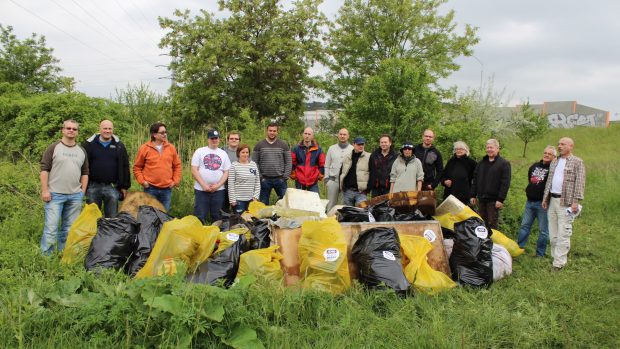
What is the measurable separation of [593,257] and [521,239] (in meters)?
0.90

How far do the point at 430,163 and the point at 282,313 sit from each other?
3830 mm

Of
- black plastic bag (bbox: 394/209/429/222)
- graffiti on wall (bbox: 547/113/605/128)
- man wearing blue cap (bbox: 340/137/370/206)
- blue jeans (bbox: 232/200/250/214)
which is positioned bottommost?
blue jeans (bbox: 232/200/250/214)

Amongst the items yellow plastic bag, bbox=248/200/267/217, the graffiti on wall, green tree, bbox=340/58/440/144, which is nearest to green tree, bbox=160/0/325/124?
green tree, bbox=340/58/440/144

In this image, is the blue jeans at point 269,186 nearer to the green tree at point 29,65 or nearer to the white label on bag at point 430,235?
the white label on bag at point 430,235

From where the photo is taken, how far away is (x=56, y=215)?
471 centimetres

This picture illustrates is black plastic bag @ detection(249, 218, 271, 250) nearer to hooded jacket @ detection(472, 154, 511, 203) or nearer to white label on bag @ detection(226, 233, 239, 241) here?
white label on bag @ detection(226, 233, 239, 241)

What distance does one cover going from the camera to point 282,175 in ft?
20.7

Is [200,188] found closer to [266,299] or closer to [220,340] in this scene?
[266,299]

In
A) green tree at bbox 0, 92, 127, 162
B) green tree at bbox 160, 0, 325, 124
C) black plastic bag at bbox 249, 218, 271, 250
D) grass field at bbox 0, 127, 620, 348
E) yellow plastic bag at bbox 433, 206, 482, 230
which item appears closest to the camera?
grass field at bbox 0, 127, 620, 348

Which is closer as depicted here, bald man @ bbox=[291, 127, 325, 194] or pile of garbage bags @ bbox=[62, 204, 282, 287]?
pile of garbage bags @ bbox=[62, 204, 282, 287]

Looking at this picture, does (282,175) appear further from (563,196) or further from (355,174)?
(563,196)

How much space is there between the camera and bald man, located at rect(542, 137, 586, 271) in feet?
16.5

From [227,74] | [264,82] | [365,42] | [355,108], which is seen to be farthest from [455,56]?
[355,108]

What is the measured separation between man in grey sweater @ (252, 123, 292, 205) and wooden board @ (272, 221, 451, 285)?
1.99m
